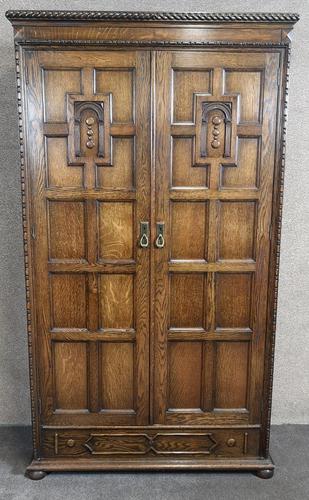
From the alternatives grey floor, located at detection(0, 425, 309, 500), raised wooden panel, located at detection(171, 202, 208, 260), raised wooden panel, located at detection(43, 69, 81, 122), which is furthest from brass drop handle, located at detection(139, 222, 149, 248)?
grey floor, located at detection(0, 425, 309, 500)

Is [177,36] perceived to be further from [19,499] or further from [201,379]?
[19,499]

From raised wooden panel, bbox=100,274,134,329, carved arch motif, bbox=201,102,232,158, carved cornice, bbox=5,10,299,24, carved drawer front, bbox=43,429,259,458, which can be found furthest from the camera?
carved drawer front, bbox=43,429,259,458

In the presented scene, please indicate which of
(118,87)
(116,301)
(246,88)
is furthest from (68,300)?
(246,88)

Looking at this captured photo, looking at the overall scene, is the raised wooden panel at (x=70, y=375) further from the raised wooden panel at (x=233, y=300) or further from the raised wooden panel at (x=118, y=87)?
the raised wooden panel at (x=118, y=87)

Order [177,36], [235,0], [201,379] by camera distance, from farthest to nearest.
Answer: [235,0] < [201,379] < [177,36]

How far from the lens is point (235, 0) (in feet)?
7.88

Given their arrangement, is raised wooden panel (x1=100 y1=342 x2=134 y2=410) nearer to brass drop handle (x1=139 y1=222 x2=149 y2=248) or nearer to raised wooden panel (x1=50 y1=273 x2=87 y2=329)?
raised wooden panel (x1=50 y1=273 x2=87 y2=329)

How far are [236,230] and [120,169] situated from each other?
1.85 ft

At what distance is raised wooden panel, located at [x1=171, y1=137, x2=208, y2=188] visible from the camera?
78.5 inches

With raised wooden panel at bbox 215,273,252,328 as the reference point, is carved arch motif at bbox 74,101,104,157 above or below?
above

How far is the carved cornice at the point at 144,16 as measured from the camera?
1.86 meters

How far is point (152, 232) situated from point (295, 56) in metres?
1.22

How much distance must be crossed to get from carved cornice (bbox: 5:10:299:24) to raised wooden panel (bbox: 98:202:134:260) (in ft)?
2.42

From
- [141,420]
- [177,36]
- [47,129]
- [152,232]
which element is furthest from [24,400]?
[177,36]
